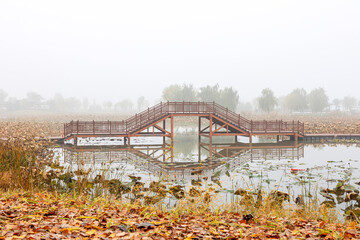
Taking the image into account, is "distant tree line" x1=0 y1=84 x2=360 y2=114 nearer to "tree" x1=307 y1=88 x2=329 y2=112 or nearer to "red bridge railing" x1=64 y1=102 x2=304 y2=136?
"tree" x1=307 y1=88 x2=329 y2=112

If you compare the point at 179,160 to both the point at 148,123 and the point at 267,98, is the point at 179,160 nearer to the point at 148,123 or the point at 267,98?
the point at 148,123

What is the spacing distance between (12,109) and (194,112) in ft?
421

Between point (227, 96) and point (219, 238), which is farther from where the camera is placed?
point (227, 96)

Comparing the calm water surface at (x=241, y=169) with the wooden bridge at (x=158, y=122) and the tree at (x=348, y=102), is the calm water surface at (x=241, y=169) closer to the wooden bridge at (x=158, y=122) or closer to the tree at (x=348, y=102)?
the wooden bridge at (x=158, y=122)

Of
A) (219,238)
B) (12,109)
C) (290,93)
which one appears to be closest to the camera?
(219,238)

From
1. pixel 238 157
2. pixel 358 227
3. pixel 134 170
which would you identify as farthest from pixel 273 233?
pixel 238 157

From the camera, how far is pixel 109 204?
6.11m

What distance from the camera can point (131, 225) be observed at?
15.1 feet

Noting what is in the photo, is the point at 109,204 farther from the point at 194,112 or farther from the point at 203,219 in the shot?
the point at 194,112

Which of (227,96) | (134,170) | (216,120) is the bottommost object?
(134,170)

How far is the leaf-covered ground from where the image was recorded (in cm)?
424

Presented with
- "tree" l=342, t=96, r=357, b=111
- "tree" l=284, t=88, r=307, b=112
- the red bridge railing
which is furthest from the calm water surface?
"tree" l=342, t=96, r=357, b=111

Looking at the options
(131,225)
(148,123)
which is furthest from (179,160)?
(131,225)

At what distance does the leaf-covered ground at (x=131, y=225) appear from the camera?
4.24 metres
